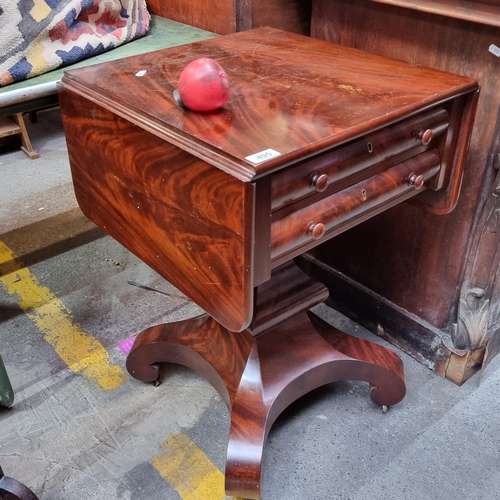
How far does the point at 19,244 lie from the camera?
2166 mm

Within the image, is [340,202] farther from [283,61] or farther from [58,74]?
[58,74]

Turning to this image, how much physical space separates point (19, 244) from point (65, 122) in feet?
3.74

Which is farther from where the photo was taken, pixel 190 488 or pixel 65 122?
pixel 190 488

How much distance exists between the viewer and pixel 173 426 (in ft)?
4.66

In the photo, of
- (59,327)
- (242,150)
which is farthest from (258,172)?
(59,327)

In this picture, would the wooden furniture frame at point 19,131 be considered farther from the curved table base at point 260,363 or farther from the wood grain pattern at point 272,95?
the wood grain pattern at point 272,95

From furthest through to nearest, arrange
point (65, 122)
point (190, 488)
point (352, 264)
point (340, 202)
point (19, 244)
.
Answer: point (19, 244) → point (352, 264) → point (190, 488) → point (65, 122) → point (340, 202)

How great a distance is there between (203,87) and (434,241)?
810 mm

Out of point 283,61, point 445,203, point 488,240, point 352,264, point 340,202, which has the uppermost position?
point 283,61

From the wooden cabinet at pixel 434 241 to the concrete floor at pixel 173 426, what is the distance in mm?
98

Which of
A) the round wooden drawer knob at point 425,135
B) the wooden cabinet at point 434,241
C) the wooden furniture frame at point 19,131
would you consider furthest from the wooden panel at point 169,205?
the wooden furniture frame at point 19,131

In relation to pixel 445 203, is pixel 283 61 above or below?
above

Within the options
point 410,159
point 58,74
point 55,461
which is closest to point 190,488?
point 55,461

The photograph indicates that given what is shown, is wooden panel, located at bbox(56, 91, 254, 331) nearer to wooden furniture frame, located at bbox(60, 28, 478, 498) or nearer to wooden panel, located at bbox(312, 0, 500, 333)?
wooden furniture frame, located at bbox(60, 28, 478, 498)
